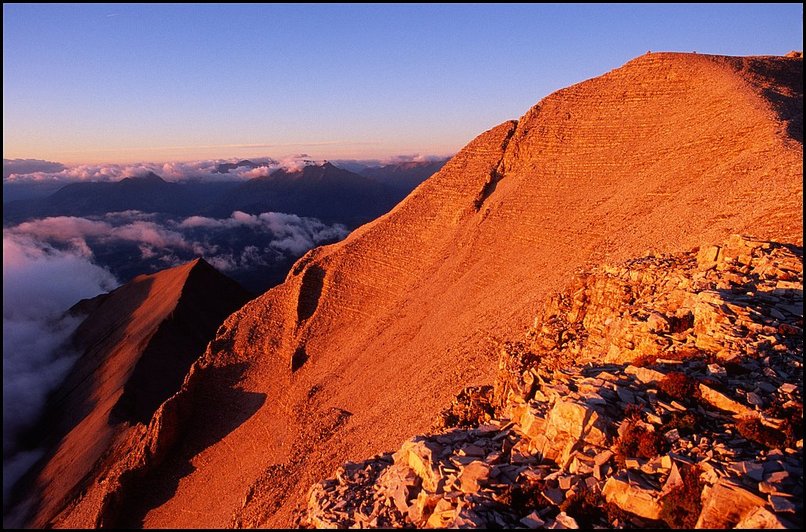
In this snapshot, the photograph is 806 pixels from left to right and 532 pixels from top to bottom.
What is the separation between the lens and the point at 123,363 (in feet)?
169

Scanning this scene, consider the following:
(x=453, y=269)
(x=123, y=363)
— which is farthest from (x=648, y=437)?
(x=123, y=363)

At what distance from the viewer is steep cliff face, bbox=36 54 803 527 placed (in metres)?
20.6

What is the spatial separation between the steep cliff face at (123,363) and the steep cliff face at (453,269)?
5.58m

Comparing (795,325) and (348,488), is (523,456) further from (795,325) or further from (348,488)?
(795,325)

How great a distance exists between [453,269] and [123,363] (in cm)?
4252

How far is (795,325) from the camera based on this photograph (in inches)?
413

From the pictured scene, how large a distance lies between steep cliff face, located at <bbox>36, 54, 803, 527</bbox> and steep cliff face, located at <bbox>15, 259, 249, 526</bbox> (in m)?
5.58

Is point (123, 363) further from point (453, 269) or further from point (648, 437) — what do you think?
point (648, 437)

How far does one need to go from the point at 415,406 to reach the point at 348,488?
33.0 ft

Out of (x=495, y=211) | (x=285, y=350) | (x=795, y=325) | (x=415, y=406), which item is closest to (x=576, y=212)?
(x=495, y=211)

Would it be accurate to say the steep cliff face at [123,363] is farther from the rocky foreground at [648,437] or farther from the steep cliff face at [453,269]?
the rocky foreground at [648,437]

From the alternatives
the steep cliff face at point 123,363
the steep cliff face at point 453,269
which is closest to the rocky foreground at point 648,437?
the steep cliff face at point 453,269

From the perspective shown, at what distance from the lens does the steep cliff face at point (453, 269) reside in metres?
20.6

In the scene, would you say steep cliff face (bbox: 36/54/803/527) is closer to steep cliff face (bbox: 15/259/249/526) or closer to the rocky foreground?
the rocky foreground
